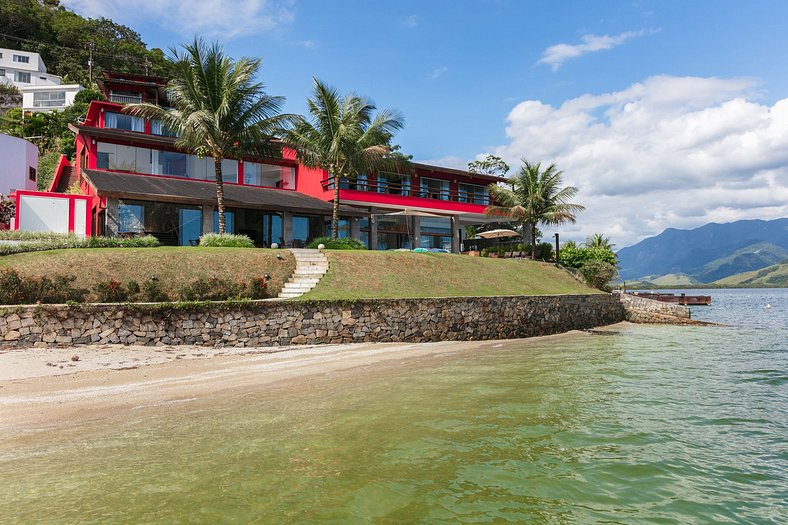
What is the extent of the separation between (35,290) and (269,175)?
21.9m

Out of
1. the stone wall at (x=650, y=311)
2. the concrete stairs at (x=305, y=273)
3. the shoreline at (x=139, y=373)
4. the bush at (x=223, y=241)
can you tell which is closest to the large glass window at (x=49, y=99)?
the bush at (x=223, y=241)

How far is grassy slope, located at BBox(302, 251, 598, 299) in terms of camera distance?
22.0 m

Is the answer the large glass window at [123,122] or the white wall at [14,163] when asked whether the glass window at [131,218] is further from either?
the white wall at [14,163]

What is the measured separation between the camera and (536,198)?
136 feet

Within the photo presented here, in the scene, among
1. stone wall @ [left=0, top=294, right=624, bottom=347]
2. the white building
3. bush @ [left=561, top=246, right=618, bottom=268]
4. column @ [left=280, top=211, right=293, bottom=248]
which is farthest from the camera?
the white building

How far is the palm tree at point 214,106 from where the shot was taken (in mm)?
26422

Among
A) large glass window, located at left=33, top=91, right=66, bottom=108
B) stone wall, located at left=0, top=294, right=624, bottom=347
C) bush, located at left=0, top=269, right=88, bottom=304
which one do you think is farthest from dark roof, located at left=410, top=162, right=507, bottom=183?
large glass window, located at left=33, top=91, right=66, bottom=108

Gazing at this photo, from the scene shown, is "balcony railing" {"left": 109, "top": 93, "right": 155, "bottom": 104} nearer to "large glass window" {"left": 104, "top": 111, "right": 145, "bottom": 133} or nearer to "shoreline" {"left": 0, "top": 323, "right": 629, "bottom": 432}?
"large glass window" {"left": 104, "top": 111, "right": 145, "bottom": 133}

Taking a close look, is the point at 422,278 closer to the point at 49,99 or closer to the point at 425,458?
the point at 425,458

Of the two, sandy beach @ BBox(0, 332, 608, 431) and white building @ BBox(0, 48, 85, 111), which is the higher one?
white building @ BBox(0, 48, 85, 111)

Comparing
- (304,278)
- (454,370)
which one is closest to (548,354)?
(454,370)

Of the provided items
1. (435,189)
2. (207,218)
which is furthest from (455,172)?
(207,218)

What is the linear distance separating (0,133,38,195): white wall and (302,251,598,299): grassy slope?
27.6 m

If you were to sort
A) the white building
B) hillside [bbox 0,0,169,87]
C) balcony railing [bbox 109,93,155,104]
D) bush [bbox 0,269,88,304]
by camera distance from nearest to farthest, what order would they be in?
1. bush [bbox 0,269,88,304]
2. balcony railing [bbox 109,93,155,104]
3. the white building
4. hillside [bbox 0,0,169,87]
